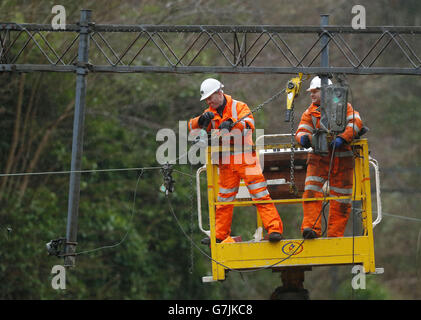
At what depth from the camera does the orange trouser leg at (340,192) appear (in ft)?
44.3

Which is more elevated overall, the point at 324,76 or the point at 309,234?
the point at 324,76

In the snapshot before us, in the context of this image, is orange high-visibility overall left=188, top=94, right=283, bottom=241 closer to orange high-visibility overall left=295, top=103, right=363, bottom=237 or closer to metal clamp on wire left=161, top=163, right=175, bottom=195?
orange high-visibility overall left=295, top=103, right=363, bottom=237

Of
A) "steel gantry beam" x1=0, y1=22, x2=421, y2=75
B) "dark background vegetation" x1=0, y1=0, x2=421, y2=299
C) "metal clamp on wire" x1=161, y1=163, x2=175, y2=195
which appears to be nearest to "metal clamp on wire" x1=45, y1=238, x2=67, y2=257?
"metal clamp on wire" x1=161, y1=163, x2=175, y2=195

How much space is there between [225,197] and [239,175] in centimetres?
37

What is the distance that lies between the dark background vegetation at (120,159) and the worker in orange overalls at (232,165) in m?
10.2

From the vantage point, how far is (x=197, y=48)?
26.1 m

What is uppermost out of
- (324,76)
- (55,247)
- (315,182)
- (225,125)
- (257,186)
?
(324,76)

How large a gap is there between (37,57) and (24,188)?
3680 mm

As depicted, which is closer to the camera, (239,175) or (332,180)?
(239,175)

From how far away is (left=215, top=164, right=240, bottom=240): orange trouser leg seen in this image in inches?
521

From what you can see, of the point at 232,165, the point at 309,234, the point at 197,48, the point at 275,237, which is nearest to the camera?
the point at 275,237

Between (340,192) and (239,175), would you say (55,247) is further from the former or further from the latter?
(340,192)

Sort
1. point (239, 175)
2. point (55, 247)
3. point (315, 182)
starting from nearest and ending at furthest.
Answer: point (239, 175)
point (315, 182)
point (55, 247)

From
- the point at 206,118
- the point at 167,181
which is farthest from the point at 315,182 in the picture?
the point at 167,181
